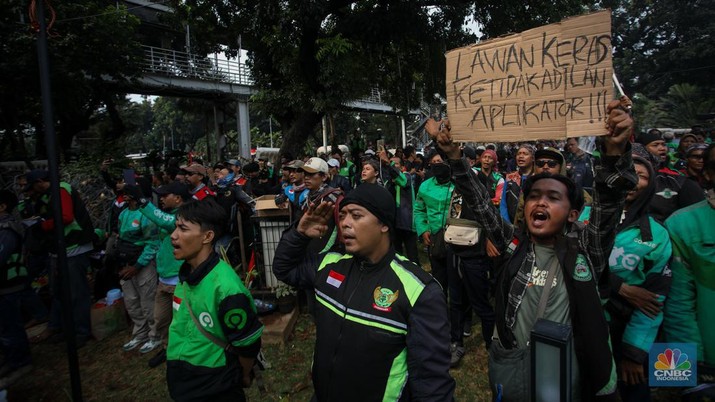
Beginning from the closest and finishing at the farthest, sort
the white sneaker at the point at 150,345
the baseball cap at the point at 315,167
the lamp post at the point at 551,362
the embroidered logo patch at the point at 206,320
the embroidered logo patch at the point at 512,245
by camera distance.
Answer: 1. the lamp post at the point at 551,362
2. the embroidered logo patch at the point at 512,245
3. the embroidered logo patch at the point at 206,320
4. the baseball cap at the point at 315,167
5. the white sneaker at the point at 150,345

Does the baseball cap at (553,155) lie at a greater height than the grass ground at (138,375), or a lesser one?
greater

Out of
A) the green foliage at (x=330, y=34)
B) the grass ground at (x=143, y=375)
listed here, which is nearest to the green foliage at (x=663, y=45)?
the green foliage at (x=330, y=34)

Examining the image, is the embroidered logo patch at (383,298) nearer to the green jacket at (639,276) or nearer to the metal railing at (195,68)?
the green jacket at (639,276)

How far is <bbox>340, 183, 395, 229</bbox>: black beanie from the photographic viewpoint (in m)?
1.92

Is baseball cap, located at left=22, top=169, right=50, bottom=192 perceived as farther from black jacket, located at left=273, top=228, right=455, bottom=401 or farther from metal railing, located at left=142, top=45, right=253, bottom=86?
metal railing, located at left=142, top=45, right=253, bottom=86

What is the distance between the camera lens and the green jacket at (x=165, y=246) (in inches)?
168

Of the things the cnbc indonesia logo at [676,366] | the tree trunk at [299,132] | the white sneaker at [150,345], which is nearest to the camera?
the cnbc indonesia logo at [676,366]

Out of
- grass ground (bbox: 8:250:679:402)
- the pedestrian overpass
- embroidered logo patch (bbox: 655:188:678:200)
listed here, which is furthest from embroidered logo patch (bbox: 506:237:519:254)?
the pedestrian overpass

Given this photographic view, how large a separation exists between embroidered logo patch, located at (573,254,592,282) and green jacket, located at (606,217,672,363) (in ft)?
Result: 2.41

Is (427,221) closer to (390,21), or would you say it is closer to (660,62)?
(390,21)

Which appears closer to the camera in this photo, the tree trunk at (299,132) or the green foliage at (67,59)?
the green foliage at (67,59)

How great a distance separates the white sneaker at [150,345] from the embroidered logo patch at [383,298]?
4064mm

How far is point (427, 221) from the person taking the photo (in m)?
4.54

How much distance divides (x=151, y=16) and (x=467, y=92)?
99.6ft
